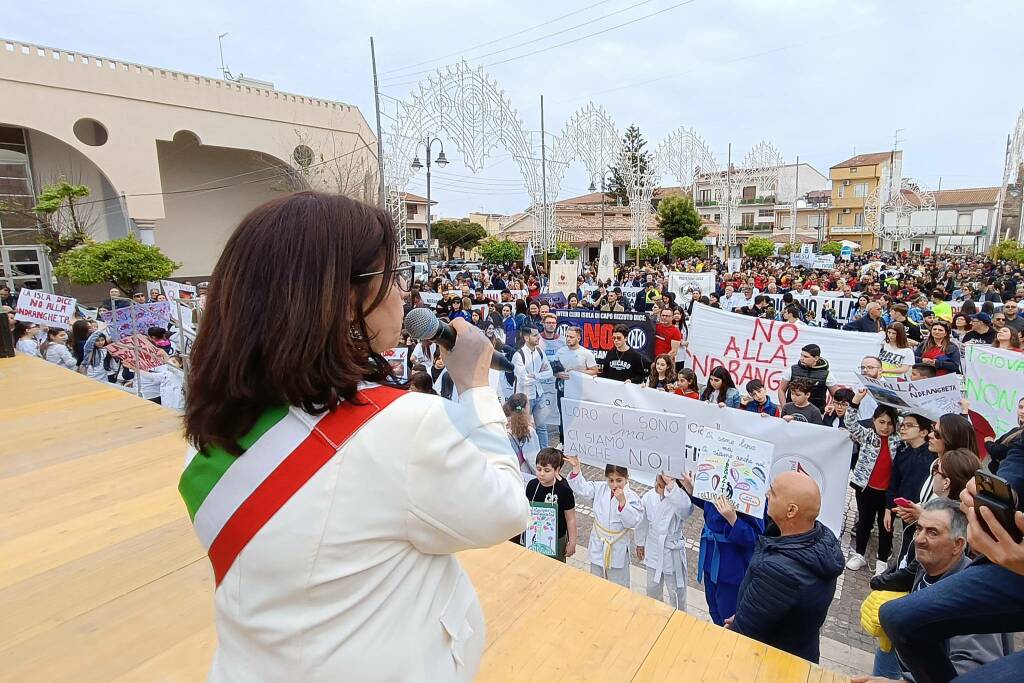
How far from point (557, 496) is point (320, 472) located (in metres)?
3.38

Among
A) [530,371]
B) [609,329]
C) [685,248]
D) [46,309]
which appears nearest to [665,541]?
[530,371]

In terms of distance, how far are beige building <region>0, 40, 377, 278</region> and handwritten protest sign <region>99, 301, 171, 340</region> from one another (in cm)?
1063

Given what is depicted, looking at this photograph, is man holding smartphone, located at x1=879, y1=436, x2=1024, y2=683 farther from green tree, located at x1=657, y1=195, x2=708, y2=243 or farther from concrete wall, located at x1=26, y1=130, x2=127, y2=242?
green tree, located at x1=657, y1=195, x2=708, y2=243

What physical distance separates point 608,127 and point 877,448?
23.8 meters

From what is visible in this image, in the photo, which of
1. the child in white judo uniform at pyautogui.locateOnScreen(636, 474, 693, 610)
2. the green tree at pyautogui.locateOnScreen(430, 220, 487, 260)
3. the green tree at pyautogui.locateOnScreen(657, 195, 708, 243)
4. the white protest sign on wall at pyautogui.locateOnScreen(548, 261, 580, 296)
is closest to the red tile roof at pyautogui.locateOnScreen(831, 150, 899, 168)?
the green tree at pyautogui.locateOnScreen(657, 195, 708, 243)

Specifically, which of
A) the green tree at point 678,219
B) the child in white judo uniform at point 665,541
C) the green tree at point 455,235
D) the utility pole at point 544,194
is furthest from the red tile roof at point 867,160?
the child in white judo uniform at point 665,541

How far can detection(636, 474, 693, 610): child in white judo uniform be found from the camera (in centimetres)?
393

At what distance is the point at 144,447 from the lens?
13.0 ft

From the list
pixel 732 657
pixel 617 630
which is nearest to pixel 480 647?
pixel 617 630

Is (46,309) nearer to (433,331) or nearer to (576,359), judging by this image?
(576,359)

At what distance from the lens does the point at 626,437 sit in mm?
4426

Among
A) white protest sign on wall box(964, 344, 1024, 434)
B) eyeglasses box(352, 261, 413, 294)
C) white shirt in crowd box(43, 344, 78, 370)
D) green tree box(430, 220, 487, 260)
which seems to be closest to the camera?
eyeglasses box(352, 261, 413, 294)

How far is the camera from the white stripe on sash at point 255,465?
0.91 meters

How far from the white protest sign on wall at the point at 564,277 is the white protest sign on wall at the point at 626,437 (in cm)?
892
